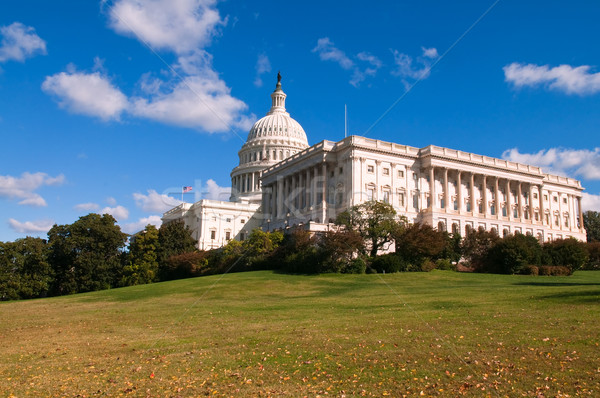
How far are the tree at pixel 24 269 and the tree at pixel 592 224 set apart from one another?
11338 centimetres

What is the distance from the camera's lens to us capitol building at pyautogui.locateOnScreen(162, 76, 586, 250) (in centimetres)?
8919

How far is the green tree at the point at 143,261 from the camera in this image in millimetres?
71438

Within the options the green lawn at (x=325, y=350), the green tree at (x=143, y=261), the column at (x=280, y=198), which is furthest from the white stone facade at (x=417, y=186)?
the green lawn at (x=325, y=350)

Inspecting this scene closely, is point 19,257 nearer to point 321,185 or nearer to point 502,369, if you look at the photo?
point 321,185

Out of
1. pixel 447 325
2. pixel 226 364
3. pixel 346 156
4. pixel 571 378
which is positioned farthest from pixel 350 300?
pixel 346 156

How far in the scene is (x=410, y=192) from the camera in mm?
91812

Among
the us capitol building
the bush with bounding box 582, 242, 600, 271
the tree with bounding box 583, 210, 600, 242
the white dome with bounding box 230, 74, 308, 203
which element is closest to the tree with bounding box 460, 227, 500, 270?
the us capitol building

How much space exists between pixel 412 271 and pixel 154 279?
1429 inches

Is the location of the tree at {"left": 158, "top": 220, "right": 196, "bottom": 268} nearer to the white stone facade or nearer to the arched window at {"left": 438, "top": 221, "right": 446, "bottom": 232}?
the white stone facade

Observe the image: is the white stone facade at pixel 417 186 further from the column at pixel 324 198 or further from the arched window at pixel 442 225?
the column at pixel 324 198

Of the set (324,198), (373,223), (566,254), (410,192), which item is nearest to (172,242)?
(324,198)

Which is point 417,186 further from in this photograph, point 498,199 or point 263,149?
point 263,149

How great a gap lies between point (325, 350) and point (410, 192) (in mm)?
76552

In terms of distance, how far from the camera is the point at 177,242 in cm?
7962
